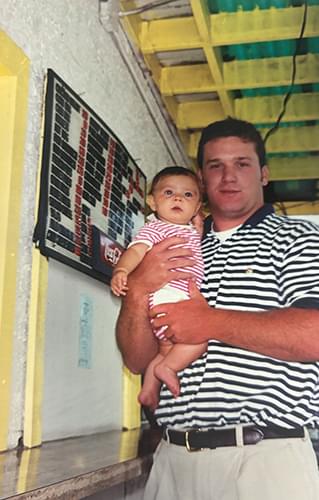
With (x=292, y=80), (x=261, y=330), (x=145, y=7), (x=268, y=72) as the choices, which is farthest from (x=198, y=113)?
(x=261, y=330)

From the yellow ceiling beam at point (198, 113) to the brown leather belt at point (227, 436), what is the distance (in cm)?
247

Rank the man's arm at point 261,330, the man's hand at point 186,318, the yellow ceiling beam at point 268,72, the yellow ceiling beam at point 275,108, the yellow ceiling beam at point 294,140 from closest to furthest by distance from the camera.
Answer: the man's arm at point 261,330 < the man's hand at point 186,318 < the yellow ceiling beam at point 268,72 < the yellow ceiling beam at point 275,108 < the yellow ceiling beam at point 294,140

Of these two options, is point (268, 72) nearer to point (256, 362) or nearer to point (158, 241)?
point (158, 241)

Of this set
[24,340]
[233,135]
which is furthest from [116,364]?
[233,135]

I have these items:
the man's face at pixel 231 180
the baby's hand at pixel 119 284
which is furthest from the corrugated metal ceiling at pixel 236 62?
the baby's hand at pixel 119 284

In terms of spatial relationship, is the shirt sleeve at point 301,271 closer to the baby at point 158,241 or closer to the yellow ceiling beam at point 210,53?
the baby at point 158,241

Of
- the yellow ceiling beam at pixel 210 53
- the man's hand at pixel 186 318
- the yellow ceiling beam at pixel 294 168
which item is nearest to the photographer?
the man's hand at pixel 186 318

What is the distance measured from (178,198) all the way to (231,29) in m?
1.34

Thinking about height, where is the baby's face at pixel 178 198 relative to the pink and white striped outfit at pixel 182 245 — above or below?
above

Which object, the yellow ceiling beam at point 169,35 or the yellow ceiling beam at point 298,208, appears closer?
the yellow ceiling beam at point 169,35

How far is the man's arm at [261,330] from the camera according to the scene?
127 centimetres

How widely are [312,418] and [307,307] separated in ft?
0.81

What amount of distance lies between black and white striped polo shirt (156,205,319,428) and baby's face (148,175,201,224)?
27 centimetres

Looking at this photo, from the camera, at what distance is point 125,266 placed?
162cm
